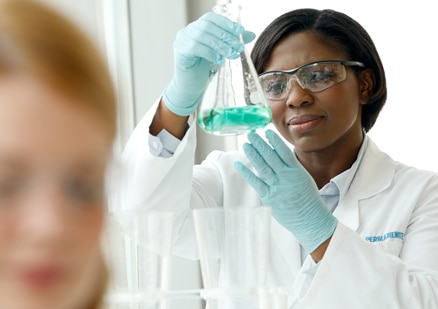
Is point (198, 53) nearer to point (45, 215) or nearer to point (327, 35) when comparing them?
point (327, 35)

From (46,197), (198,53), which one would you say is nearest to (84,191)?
(46,197)

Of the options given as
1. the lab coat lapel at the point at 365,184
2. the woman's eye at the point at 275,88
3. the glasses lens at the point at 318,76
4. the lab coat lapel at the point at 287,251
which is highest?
the glasses lens at the point at 318,76

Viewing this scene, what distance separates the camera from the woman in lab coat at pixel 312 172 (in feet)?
4.78

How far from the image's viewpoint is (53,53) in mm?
379

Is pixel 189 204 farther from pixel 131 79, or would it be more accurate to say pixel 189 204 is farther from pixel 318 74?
pixel 131 79

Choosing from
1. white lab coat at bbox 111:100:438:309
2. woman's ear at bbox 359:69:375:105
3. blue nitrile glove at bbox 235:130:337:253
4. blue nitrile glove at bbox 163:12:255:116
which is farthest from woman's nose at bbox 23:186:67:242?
woman's ear at bbox 359:69:375:105

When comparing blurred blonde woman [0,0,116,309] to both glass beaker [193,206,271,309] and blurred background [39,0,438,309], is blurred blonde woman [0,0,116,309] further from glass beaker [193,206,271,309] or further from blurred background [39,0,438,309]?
blurred background [39,0,438,309]

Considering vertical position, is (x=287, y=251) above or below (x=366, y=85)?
below

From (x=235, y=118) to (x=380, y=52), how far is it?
1585mm

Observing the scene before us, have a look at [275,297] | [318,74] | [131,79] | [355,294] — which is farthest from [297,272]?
[131,79]

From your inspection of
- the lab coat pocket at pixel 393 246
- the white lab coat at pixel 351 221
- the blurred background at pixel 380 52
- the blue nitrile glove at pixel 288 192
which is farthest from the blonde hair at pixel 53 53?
the blurred background at pixel 380 52

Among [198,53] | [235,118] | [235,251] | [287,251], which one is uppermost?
[198,53]

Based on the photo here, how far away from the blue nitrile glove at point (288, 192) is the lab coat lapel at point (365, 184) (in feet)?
0.93

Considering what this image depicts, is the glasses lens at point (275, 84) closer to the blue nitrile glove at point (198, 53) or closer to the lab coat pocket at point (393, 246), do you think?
the blue nitrile glove at point (198, 53)
